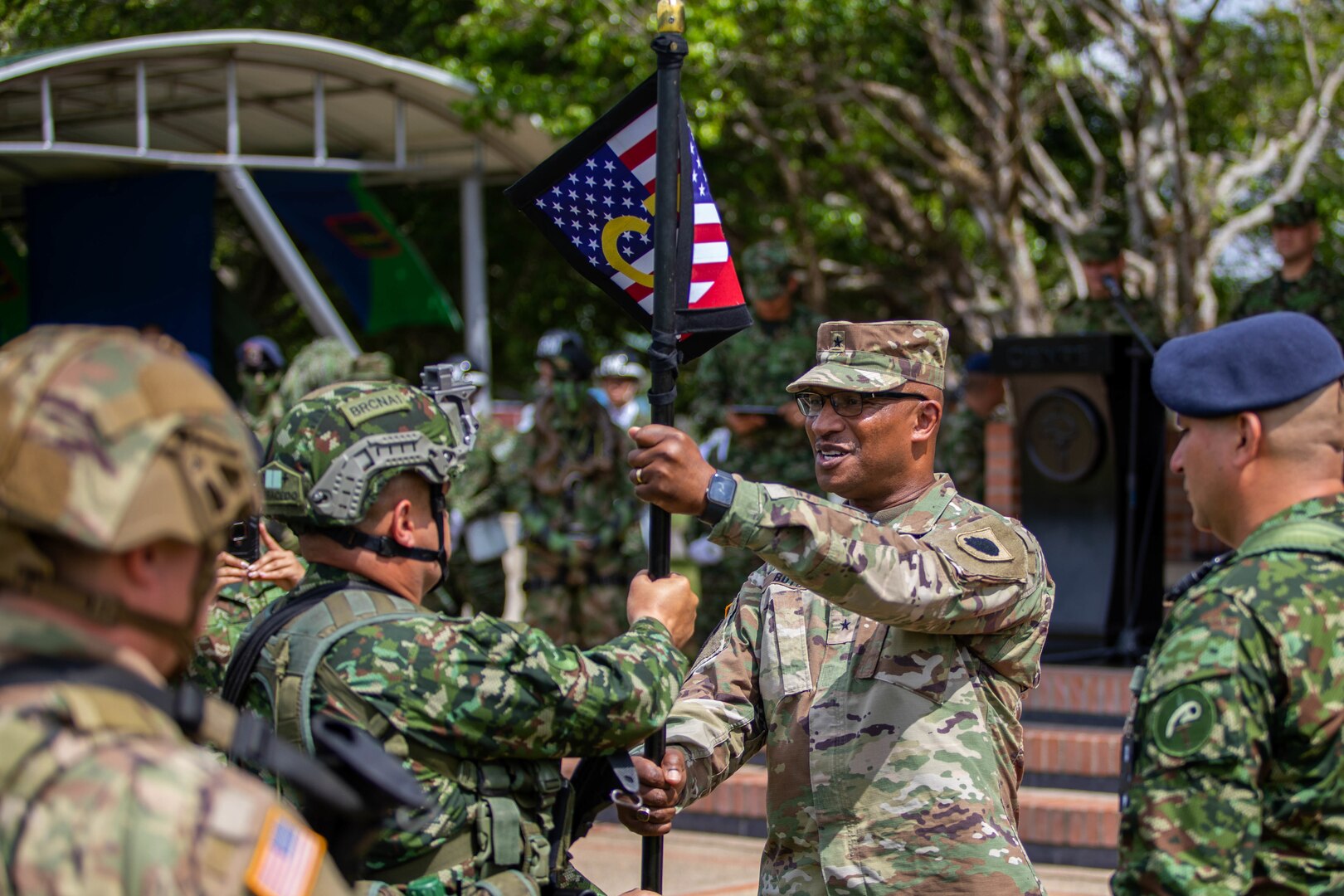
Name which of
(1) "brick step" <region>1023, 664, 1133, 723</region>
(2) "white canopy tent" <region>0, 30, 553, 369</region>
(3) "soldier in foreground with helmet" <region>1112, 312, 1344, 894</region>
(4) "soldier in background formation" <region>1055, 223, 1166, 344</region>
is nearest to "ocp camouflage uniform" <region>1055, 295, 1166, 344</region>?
(4) "soldier in background formation" <region>1055, 223, 1166, 344</region>

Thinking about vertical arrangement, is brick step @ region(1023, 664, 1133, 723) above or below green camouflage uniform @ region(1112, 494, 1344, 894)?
below

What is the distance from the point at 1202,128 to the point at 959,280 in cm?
368

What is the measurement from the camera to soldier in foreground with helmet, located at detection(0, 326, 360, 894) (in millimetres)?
1577

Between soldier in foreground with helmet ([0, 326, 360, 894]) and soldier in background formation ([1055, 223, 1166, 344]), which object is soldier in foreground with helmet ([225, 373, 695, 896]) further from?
soldier in background formation ([1055, 223, 1166, 344])

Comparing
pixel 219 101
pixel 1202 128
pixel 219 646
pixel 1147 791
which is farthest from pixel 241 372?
pixel 1202 128

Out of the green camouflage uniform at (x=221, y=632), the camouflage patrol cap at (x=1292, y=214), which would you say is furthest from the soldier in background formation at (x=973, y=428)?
the green camouflage uniform at (x=221, y=632)

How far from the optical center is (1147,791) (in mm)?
2307

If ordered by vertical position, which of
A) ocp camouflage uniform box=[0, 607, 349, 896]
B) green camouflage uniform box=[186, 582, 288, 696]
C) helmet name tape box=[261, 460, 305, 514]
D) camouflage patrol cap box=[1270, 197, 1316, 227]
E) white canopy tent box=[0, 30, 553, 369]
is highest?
white canopy tent box=[0, 30, 553, 369]

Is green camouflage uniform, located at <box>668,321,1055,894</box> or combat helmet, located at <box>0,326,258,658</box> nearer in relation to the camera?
combat helmet, located at <box>0,326,258,658</box>

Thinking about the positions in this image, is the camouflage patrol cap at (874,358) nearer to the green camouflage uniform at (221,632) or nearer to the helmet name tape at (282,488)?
the helmet name tape at (282,488)

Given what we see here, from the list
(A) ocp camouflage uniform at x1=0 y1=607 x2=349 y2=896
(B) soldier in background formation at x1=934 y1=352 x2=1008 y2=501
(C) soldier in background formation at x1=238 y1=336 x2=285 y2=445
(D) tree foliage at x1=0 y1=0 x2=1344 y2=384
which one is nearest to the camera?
(A) ocp camouflage uniform at x1=0 y1=607 x2=349 y2=896

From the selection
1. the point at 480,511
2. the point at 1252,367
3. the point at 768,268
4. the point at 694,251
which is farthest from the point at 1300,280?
the point at 1252,367

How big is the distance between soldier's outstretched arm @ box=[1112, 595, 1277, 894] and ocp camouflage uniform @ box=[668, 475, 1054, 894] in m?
0.72

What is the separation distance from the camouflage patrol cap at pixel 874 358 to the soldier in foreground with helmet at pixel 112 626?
1.96 meters
